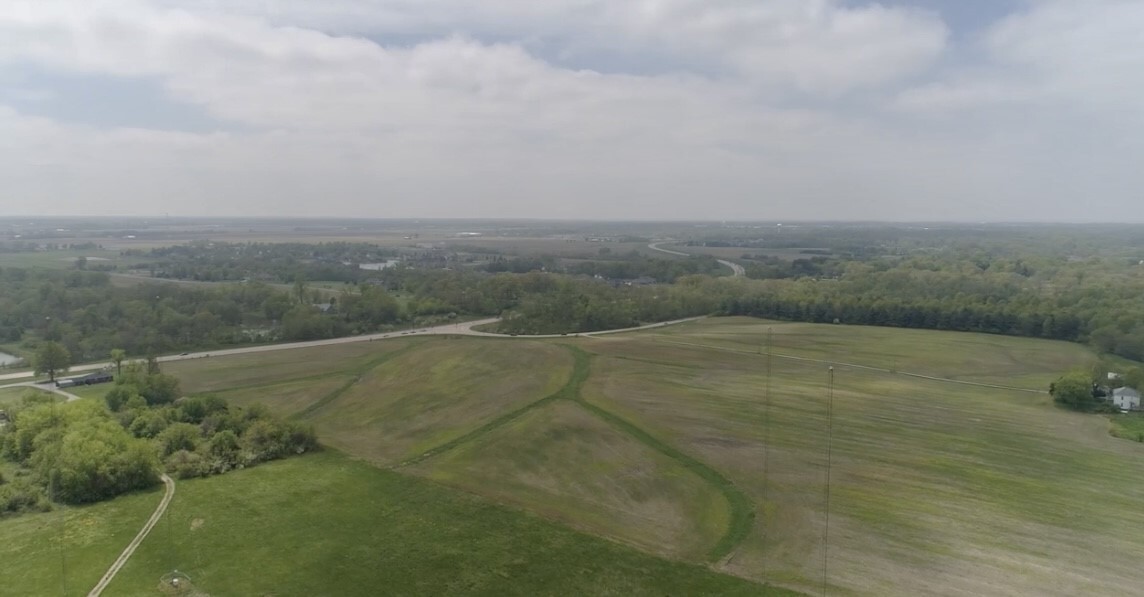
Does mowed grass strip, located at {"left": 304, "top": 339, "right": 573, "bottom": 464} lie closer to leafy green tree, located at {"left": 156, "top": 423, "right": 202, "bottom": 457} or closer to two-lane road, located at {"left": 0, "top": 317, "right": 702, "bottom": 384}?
leafy green tree, located at {"left": 156, "top": 423, "right": 202, "bottom": 457}

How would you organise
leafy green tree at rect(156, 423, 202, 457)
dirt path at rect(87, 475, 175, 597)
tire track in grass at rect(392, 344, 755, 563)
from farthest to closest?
1. leafy green tree at rect(156, 423, 202, 457)
2. tire track in grass at rect(392, 344, 755, 563)
3. dirt path at rect(87, 475, 175, 597)

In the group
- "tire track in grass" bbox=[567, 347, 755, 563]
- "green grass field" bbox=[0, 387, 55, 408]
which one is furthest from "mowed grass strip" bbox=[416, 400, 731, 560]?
"green grass field" bbox=[0, 387, 55, 408]

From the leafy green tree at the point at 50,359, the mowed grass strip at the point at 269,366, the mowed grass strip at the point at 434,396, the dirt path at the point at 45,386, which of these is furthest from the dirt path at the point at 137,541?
the leafy green tree at the point at 50,359

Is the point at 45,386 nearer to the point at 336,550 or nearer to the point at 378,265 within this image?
Answer: the point at 336,550

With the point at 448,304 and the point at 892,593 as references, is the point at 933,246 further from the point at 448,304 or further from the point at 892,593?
the point at 892,593

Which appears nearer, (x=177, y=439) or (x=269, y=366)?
(x=177, y=439)

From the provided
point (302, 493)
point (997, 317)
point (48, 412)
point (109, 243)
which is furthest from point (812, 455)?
point (109, 243)

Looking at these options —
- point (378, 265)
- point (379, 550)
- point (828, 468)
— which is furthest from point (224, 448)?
point (378, 265)
